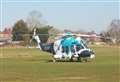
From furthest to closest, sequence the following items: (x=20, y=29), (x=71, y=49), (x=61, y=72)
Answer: (x=20, y=29)
(x=71, y=49)
(x=61, y=72)

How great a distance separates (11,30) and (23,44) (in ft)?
38.2

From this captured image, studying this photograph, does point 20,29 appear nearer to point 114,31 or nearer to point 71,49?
point 114,31

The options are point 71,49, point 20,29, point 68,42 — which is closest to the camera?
point 68,42

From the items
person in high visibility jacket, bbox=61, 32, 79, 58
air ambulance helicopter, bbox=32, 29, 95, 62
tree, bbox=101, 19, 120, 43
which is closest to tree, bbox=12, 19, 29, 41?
tree, bbox=101, 19, 120, 43

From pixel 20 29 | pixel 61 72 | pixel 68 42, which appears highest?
pixel 20 29

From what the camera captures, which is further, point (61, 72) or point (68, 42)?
point (68, 42)

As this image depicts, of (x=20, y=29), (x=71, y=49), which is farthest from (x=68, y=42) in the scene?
(x=20, y=29)

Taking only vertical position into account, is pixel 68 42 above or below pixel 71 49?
above

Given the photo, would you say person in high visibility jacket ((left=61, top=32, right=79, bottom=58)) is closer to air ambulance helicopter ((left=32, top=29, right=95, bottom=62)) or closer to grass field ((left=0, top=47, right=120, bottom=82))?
air ambulance helicopter ((left=32, top=29, right=95, bottom=62))

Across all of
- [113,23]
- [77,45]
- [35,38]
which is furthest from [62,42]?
[113,23]

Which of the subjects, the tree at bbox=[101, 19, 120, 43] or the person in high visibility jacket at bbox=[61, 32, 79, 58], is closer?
the person in high visibility jacket at bbox=[61, 32, 79, 58]

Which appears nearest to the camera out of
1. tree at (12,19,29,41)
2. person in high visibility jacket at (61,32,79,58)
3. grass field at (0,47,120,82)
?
grass field at (0,47,120,82)

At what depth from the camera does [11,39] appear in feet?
296

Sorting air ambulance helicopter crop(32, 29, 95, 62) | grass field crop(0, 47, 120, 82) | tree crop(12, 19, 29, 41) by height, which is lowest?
grass field crop(0, 47, 120, 82)
